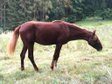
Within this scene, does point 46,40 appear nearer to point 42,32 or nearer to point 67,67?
point 42,32

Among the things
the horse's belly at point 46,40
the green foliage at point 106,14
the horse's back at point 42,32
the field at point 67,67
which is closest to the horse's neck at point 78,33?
the horse's back at point 42,32

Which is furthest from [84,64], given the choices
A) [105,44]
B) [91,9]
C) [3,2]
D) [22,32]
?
[91,9]

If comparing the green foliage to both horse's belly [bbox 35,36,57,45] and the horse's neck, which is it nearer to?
the horse's neck

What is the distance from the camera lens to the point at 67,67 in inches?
355

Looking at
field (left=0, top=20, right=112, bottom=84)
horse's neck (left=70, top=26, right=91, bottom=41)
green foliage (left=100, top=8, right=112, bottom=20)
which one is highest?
horse's neck (left=70, top=26, right=91, bottom=41)

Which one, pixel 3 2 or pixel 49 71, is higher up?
pixel 49 71

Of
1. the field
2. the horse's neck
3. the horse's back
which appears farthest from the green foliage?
the horse's back

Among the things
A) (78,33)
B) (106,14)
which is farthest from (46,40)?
(106,14)

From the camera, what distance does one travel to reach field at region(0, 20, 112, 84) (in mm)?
7723

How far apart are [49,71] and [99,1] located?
54.0m

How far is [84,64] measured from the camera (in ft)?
30.6

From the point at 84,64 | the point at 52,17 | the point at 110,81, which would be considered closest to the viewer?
the point at 110,81

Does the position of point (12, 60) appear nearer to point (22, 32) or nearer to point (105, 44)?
point (22, 32)

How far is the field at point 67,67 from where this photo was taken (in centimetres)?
772
